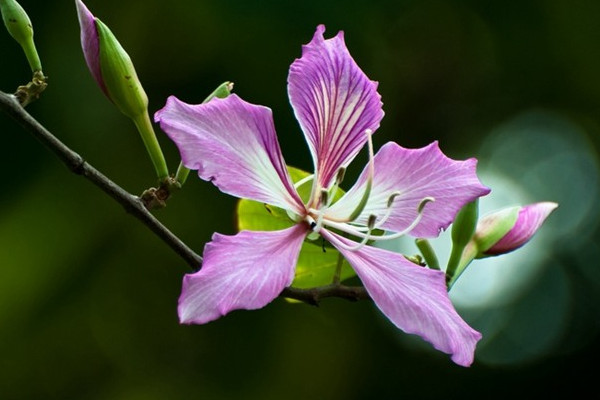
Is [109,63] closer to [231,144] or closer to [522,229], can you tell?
[231,144]

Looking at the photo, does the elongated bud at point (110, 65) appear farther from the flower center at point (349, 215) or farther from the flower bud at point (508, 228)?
the flower bud at point (508, 228)

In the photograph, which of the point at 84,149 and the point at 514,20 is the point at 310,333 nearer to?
the point at 84,149

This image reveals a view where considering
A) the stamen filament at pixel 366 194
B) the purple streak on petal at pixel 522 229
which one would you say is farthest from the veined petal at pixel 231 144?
the purple streak on petal at pixel 522 229

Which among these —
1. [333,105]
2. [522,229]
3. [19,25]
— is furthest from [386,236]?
[19,25]

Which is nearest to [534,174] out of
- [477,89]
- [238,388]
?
[477,89]

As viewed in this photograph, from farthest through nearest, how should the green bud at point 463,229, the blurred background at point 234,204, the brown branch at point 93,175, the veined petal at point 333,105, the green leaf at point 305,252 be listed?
the blurred background at point 234,204
the green leaf at point 305,252
the green bud at point 463,229
the veined petal at point 333,105
the brown branch at point 93,175

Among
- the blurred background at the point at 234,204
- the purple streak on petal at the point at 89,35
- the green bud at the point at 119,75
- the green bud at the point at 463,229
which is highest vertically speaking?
the purple streak on petal at the point at 89,35

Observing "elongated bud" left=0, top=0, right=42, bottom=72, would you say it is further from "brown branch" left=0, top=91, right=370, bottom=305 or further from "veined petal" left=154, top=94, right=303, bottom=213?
"veined petal" left=154, top=94, right=303, bottom=213
